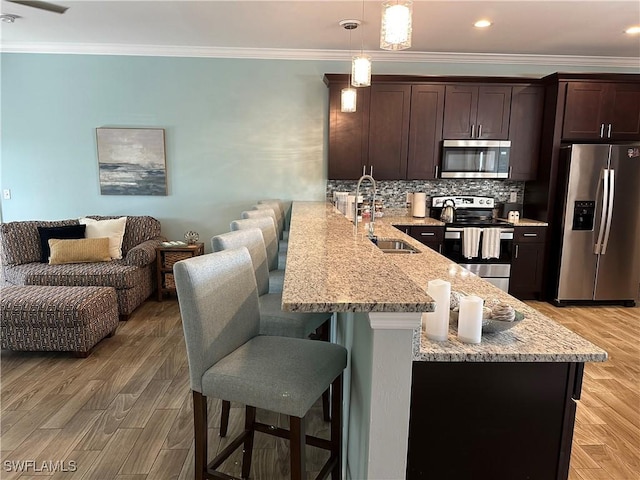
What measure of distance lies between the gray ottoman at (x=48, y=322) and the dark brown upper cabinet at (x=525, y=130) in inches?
176

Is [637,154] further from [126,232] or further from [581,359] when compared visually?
[126,232]

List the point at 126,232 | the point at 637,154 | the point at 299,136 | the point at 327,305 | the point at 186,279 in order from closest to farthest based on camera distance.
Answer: the point at 327,305 < the point at 186,279 < the point at 637,154 < the point at 126,232 < the point at 299,136

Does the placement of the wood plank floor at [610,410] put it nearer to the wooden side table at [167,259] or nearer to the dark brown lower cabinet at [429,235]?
the dark brown lower cabinet at [429,235]

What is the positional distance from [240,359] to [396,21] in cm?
161

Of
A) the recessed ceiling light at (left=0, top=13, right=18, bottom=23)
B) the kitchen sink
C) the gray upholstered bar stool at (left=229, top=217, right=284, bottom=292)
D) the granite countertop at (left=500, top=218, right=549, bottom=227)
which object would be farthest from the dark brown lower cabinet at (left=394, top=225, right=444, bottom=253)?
the recessed ceiling light at (left=0, top=13, right=18, bottom=23)

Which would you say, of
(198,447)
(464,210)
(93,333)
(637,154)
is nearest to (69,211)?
(93,333)

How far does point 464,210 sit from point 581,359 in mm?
3780

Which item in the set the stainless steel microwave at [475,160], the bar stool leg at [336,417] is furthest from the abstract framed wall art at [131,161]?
the bar stool leg at [336,417]

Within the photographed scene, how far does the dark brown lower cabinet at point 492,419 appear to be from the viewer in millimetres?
1268

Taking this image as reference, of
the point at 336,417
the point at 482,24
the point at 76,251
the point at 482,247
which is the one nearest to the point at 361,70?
the point at 482,24

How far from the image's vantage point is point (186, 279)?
1.40 meters

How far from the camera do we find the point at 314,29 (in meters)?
3.95

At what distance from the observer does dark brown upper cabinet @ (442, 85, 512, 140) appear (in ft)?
15.1

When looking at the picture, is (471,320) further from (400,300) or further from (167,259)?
(167,259)
